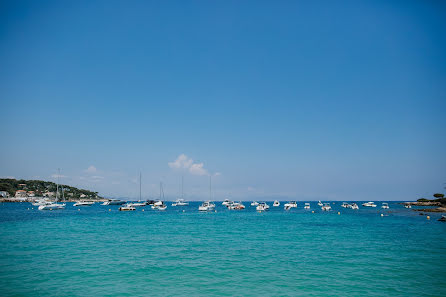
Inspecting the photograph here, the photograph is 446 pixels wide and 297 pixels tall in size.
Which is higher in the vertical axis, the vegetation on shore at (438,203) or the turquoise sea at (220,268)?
the turquoise sea at (220,268)

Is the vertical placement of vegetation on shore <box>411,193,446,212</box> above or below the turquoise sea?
below

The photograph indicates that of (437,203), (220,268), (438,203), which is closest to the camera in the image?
(220,268)

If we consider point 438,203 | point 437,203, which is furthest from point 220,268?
point 437,203

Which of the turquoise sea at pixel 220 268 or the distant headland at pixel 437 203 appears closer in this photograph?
the turquoise sea at pixel 220 268

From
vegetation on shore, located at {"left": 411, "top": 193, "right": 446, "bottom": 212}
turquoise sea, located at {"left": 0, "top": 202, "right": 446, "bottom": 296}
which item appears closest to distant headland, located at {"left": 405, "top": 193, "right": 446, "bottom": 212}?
vegetation on shore, located at {"left": 411, "top": 193, "right": 446, "bottom": 212}

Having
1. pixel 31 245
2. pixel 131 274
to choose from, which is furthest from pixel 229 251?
pixel 31 245

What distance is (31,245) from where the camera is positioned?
2692cm

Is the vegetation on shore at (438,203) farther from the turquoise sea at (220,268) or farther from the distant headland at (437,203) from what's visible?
the turquoise sea at (220,268)

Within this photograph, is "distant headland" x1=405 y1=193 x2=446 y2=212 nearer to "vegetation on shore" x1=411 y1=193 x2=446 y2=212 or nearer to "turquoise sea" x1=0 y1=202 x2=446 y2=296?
"vegetation on shore" x1=411 y1=193 x2=446 y2=212

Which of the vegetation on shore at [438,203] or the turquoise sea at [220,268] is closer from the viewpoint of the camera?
the turquoise sea at [220,268]

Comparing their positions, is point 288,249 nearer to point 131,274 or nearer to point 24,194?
point 131,274

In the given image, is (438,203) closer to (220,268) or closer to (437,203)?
(437,203)

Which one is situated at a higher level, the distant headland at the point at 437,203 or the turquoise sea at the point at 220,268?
the turquoise sea at the point at 220,268

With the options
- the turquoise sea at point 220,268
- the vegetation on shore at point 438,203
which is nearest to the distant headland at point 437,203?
the vegetation on shore at point 438,203
